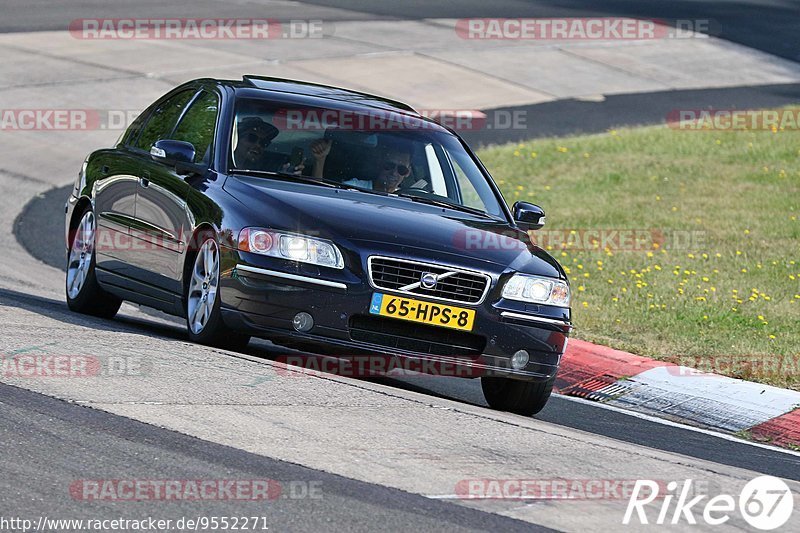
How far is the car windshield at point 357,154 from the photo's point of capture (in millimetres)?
8969

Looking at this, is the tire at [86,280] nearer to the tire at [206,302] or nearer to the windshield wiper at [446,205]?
the tire at [206,302]

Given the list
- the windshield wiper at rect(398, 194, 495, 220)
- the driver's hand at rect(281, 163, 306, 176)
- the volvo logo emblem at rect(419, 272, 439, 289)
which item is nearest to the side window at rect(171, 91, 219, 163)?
the driver's hand at rect(281, 163, 306, 176)

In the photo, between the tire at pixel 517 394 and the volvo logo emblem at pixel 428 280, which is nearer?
the volvo logo emblem at pixel 428 280

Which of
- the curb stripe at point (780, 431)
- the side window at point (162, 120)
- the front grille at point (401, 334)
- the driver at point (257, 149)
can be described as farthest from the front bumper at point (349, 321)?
the side window at point (162, 120)

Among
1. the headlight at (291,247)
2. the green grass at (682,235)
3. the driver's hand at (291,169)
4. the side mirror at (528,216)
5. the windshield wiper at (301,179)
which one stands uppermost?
the driver's hand at (291,169)

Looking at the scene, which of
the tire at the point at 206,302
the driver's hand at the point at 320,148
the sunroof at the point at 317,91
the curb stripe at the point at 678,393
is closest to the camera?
the tire at the point at 206,302

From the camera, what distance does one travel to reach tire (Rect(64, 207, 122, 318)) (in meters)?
10.0

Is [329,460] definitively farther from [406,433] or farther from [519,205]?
[519,205]

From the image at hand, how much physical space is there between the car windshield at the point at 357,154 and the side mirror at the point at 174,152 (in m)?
0.27

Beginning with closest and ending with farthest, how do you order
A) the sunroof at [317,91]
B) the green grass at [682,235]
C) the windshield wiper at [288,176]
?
the windshield wiper at [288,176] < the sunroof at [317,91] < the green grass at [682,235]

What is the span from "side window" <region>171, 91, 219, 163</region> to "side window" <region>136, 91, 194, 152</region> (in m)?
0.19

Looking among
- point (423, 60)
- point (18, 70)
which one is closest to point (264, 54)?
point (423, 60)

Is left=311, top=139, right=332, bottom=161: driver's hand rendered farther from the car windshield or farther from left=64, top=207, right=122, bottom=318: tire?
left=64, top=207, right=122, bottom=318: tire

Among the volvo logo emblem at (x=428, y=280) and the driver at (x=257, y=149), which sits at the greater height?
the driver at (x=257, y=149)
